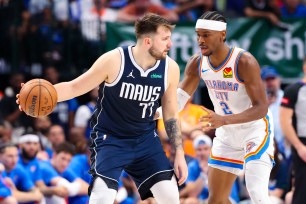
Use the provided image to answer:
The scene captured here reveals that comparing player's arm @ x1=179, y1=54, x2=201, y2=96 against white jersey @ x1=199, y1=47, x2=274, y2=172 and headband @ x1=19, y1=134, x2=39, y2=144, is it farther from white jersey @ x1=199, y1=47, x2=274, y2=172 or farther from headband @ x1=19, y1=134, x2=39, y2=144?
headband @ x1=19, y1=134, x2=39, y2=144

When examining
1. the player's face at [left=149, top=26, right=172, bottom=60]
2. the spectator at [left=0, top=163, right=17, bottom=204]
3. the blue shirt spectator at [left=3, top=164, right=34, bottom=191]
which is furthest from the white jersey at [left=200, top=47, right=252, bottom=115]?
the blue shirt spectator at [left=3, top=164, right=34, bottom=191]

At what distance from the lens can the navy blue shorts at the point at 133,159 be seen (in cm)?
773

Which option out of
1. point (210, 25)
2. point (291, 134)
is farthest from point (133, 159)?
point (291, 134)

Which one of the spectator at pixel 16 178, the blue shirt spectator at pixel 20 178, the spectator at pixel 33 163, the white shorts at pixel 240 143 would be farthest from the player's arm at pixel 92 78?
the spectator at pixel 33 163

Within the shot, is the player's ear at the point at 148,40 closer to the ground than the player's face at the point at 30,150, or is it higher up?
higher up

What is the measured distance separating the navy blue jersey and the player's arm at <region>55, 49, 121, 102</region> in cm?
10

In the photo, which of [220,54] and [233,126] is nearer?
[220,54]

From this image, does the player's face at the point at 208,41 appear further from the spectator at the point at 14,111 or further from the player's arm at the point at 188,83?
the spectator at the point at 14,111

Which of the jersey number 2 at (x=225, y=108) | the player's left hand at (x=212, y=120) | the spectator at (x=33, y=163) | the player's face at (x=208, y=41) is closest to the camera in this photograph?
the player's left hand at (x=212, y=120)

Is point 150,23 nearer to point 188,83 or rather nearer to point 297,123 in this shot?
point 188,83

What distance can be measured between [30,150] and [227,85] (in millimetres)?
4071

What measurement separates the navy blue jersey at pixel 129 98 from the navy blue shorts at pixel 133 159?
8 cm

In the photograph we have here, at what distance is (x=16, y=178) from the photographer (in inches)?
432

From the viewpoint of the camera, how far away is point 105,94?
7.83 meters
